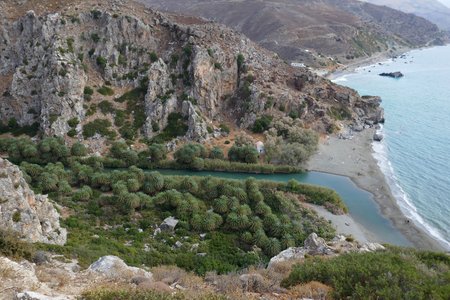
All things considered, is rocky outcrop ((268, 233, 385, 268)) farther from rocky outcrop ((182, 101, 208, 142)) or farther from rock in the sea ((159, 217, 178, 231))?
rocky outcrop ((182, 101, 208, 142))

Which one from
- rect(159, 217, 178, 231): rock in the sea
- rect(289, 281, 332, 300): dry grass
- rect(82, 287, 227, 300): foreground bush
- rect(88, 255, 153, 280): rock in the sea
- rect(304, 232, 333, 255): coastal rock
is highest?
rect(82, 287, 227, 300): foreground bush

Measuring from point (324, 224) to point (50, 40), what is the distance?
226 ft

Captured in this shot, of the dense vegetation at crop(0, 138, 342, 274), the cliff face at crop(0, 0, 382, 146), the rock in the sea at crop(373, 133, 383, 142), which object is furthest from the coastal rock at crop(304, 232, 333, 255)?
the rock in the sea at crop(373, 133, 383, 142)

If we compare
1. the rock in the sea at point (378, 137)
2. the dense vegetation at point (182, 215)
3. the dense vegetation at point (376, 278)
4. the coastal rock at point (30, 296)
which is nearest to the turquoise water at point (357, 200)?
the dense vegetation at point (182, 215)

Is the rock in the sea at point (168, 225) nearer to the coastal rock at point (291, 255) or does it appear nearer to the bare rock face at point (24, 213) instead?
the bare rock face at point (24, 213)

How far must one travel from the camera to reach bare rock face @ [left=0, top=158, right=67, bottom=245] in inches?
1433

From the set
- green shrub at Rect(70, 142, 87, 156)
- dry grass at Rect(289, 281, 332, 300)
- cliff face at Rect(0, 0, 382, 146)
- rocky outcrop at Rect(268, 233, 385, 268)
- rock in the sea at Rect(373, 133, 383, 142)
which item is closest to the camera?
dry grass at Rect(289, 281, 332, 300)

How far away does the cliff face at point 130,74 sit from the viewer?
8506 cm

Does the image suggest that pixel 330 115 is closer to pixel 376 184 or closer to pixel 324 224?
pixel 376 184

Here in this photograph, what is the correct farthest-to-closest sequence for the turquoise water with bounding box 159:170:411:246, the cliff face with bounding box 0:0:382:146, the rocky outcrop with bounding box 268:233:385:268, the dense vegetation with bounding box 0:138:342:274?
the cliff face with bounding box 0:0:382:146, the turquoise water with bounding box 159:170:411:246, the dense vegetation with bounding box 0:138:342:274, the rocky outcrop with bounding box 268:233:385:268

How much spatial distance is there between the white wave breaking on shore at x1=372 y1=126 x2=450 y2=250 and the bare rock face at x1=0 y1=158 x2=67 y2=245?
4831 cm

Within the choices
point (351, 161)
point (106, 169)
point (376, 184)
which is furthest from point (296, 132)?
point (106, 169)

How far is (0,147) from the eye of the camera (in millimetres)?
74500

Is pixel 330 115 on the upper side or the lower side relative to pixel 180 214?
upper
